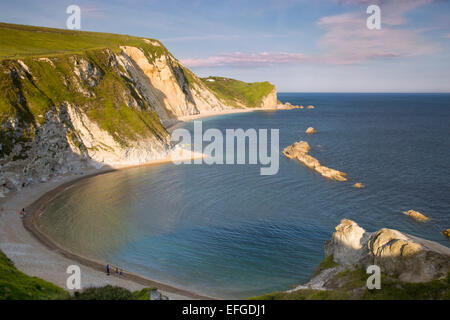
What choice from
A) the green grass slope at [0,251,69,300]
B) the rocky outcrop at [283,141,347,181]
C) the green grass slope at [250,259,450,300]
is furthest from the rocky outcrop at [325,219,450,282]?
the rocky outcrop at [283,141,347,181]

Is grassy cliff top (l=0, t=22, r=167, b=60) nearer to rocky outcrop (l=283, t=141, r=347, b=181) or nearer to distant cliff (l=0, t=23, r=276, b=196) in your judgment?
distant cliff (l=0, t=23, r=276, b=196)

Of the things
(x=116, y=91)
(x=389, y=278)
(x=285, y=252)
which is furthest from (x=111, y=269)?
(x=116, y=91)

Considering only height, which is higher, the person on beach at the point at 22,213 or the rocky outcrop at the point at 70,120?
the rocky outcrop at the point at 70,120

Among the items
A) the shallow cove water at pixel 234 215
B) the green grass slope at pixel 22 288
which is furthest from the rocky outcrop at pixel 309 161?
the green grass slope at pixel 22 288

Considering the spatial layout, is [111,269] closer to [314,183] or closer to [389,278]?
[389,278]

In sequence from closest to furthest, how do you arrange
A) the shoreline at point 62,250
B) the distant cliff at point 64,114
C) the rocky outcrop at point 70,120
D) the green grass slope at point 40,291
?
the green grass slope at point 40,291
the shoreline at point 62,250
the rocky outcrop at point 70,120
the distant cliff at point 64,114

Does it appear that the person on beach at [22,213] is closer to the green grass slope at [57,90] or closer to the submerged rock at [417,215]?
the green grass slope at [57,90]
